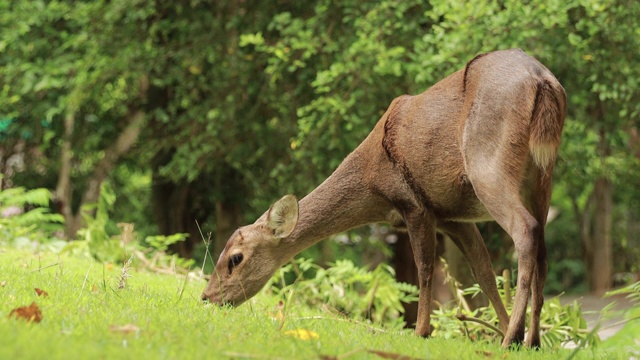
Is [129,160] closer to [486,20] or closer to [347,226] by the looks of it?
[486,20]

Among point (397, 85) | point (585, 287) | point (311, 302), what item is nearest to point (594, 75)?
point (397, 85)

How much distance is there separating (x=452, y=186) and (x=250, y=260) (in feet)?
6.20

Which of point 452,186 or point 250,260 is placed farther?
point 250,260

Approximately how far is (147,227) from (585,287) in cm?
1213

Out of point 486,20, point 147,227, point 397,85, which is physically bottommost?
point 147,227

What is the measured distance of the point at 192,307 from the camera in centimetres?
523

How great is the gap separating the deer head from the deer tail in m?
2.13

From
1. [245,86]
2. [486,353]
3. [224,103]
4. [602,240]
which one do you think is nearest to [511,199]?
[486,353]

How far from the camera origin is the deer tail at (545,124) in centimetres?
532

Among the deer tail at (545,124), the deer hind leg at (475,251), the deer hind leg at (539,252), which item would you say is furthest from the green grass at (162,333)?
the deer tail at (545,124)

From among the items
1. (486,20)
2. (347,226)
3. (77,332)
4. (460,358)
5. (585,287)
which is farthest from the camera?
(585,287)

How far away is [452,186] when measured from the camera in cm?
571

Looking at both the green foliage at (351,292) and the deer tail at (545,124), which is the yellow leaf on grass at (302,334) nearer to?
the deer tail at (545,124)

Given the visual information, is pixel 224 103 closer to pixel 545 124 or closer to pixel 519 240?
pixel 545 124
